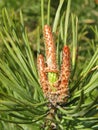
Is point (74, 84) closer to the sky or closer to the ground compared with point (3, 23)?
closer to the ground

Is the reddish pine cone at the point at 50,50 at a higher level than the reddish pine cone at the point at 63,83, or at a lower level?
higher

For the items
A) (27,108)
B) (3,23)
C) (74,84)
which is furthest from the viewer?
(3,23)


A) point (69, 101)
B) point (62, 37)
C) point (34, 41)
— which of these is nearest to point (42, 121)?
point (69, 101)

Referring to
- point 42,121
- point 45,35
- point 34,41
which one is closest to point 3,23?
point 45,35

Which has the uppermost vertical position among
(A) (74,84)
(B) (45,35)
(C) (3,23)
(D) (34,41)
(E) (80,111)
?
(D) (34,41)

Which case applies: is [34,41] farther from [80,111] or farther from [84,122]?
[80,111]

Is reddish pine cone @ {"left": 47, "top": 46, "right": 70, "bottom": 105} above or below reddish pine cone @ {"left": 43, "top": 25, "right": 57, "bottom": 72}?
below

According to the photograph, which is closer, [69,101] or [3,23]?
[69,101]

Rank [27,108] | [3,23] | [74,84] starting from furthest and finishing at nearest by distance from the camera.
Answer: [3,23]
[74,84]
[27,108]

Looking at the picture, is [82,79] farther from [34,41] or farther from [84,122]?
[34,41]
